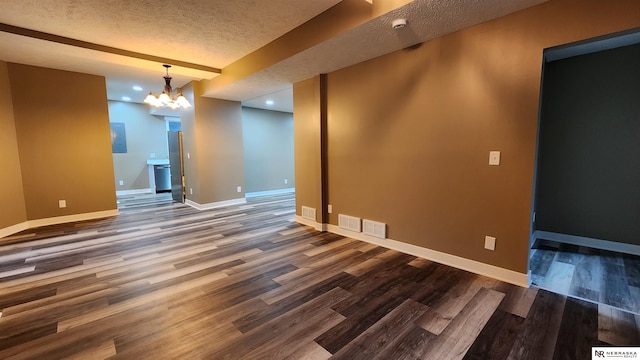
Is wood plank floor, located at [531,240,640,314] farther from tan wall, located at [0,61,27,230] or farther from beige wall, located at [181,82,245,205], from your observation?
tan wall, located at [0,61,27,230]

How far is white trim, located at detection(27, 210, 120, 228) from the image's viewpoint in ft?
15.0

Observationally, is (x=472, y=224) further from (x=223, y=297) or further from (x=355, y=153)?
(x=223, y=297)

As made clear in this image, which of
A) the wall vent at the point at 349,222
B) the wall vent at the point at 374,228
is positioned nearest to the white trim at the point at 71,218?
the wall vent at the point at 349,222

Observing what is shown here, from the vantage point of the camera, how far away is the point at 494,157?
2.55 meters

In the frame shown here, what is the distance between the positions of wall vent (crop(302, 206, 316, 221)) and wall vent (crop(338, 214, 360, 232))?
551 millimetres

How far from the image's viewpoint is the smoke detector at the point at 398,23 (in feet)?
7.96

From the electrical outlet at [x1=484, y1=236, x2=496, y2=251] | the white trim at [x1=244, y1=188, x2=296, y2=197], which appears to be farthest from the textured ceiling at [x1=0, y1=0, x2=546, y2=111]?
the white trim at [x1=244, y1=188, x2=296, y2=197]

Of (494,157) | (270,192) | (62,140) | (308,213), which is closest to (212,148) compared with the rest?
(62,140)

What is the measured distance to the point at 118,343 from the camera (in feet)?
5.84

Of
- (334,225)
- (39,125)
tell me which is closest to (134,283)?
(334,225)

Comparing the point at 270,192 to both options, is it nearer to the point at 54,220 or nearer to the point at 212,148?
the point at 212,148

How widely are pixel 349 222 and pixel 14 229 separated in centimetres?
525

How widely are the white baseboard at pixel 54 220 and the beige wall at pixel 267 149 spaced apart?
329cm

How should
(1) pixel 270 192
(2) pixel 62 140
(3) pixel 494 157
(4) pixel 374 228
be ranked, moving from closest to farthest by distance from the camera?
(3) pixel 494 157 → (4) pixel 374 228 → (2) pixel 62 140 → (1) pixel 270 192
